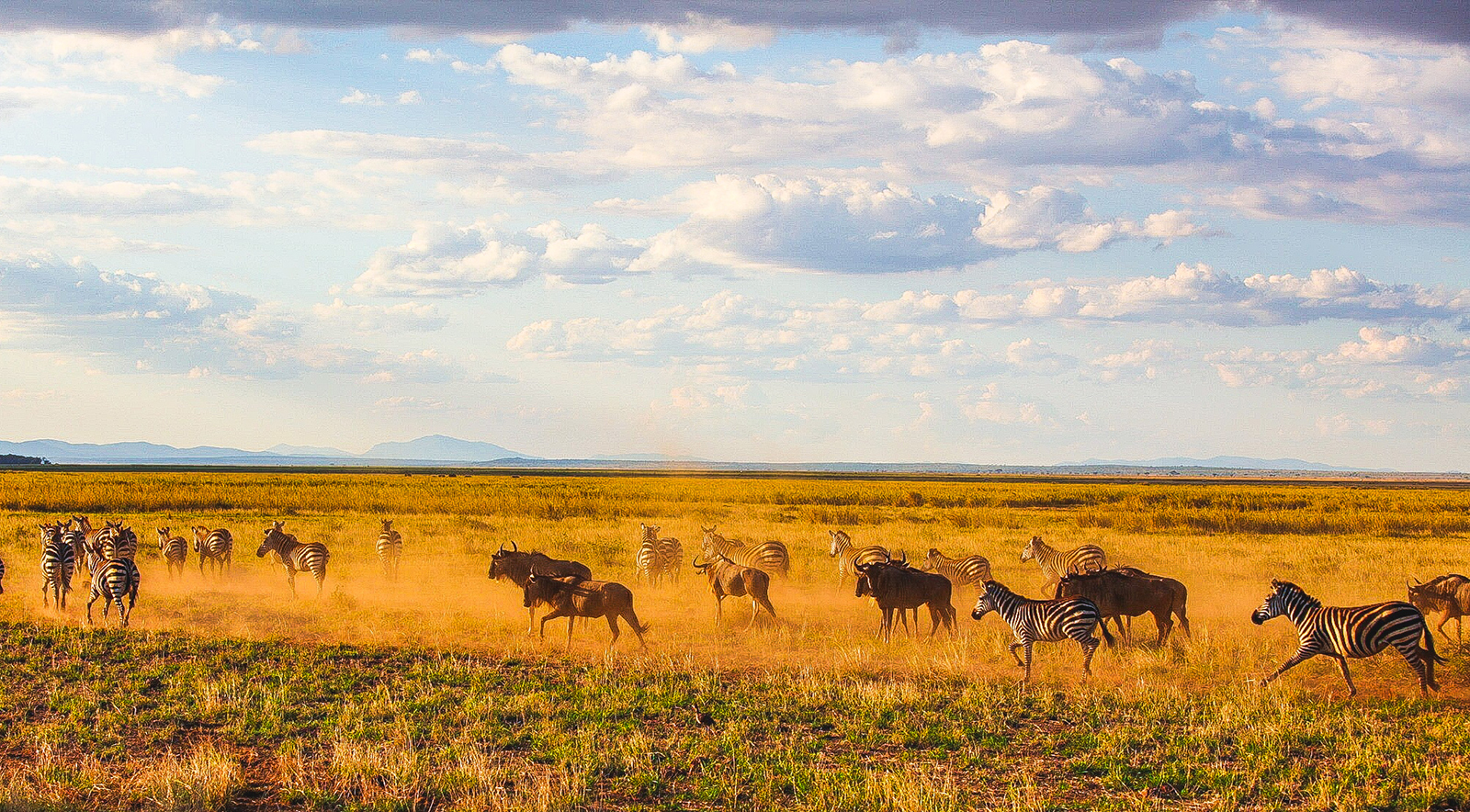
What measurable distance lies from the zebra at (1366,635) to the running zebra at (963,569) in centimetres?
705

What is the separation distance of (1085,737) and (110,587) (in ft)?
48.7

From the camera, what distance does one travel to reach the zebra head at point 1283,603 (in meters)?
13.0

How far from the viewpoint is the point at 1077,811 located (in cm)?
840

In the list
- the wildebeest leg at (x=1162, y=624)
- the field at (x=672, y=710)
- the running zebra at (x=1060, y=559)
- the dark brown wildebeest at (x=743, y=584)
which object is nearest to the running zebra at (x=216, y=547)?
the field at (x=672, y=710)

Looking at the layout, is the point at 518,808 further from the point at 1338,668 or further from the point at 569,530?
the point at 569,530

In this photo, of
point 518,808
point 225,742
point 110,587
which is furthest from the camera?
point 110,587

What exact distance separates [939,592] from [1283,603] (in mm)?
4864

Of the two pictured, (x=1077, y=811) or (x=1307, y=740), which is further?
(x=1307, y=740)

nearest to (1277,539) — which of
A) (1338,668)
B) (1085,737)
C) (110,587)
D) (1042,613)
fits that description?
(1338,668)

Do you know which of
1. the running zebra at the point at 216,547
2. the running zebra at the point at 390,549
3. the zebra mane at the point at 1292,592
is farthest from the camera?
the running zebra at the point at 390,549

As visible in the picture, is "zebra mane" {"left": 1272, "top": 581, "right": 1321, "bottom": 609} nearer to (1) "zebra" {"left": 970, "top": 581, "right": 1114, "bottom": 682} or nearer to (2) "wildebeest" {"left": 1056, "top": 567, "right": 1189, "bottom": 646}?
(2) "wildebeest" {"left": 1056, "top": 567, "right": 1189, "bottom": 646}

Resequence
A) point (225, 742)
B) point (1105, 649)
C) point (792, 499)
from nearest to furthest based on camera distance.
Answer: point (225, 742)
point (1105, 649)
point (792, 499)

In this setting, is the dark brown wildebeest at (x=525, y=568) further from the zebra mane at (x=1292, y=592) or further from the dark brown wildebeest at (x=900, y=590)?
the zebra mane at (x=1292, y=592)

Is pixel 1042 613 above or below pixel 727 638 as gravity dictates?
above
